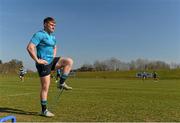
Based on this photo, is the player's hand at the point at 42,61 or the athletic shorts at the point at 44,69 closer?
the player's hand at the point at 42,61

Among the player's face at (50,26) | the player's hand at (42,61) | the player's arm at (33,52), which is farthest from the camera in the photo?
the player's face at (50,26)

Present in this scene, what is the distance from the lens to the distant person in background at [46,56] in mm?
8539

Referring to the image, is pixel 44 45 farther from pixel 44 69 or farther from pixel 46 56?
pixel 44 69

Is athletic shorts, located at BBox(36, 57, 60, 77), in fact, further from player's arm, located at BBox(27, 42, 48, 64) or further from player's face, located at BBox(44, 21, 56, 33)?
player's face, located at BBox(44, 21, 56, 33)

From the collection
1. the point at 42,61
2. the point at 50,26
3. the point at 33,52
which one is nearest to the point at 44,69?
the point at 42,61

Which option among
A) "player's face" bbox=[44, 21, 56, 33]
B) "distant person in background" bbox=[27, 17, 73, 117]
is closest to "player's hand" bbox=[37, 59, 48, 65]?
"distant person in background" bbox=[27, 17, 73, 117]

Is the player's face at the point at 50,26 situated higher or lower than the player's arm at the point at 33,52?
higher

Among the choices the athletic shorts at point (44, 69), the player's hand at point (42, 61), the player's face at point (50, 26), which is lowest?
the athletic shorts at point (44, 69)

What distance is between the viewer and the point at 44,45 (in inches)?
344

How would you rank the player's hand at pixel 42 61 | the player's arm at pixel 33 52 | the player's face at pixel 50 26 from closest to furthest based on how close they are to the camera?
the player's arm at pixel 33 52 → the player's hand at pixel 42 61 → the player's face at pixel 50 26

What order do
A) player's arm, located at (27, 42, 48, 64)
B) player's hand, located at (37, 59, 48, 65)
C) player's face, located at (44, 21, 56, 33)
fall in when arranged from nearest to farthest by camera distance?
player's arm, located at (27, 42, 48, 64), player's hand, located at (37, 59, 48, 65), player's face, located at (44, 21, 56, 33)

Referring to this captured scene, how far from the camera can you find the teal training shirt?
8.58 meters

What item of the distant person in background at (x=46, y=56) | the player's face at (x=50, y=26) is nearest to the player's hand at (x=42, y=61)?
the distant person in background at (x=46, y=56)

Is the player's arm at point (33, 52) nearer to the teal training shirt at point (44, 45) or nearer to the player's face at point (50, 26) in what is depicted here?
the teal training shirt at point (44, 45)
